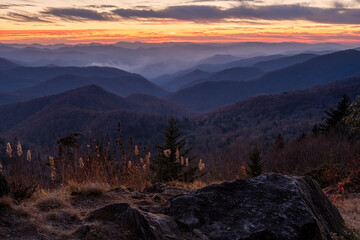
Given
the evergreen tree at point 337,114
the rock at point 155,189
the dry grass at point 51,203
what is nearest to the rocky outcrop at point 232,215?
the dry grass at point 51,203

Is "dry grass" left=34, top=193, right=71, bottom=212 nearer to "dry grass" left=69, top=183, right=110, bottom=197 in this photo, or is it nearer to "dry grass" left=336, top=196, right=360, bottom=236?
"dry grass" left=69, top=183, right=110, bottom=197

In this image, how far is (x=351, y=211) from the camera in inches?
349

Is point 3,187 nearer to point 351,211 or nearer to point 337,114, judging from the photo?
point 351,211

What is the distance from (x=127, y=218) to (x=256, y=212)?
1.94m

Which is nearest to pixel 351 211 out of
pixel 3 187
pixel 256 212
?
pixel 256 212

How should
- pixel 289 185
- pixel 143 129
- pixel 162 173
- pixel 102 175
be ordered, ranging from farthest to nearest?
1. pixel 143 129
2. pixel 162 173
3. pixel 102 175
4. pixel 289 185

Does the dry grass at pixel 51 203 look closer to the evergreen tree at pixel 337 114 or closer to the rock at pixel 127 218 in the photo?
the rock at pixel 127 218

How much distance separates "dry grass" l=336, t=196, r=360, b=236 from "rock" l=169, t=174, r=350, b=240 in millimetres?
953

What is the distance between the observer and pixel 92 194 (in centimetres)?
627

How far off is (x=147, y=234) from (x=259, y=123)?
7250 inches

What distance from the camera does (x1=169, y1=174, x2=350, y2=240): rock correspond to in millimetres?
4910

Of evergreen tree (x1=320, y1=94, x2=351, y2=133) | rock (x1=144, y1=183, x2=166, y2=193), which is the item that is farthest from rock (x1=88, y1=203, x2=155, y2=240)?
evergreen tree (x1=320, y1=94, x2=351, y2=133)

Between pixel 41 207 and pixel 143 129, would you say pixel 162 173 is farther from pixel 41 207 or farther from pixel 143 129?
pixel 143 129

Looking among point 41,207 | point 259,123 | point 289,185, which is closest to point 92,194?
point 41,207
